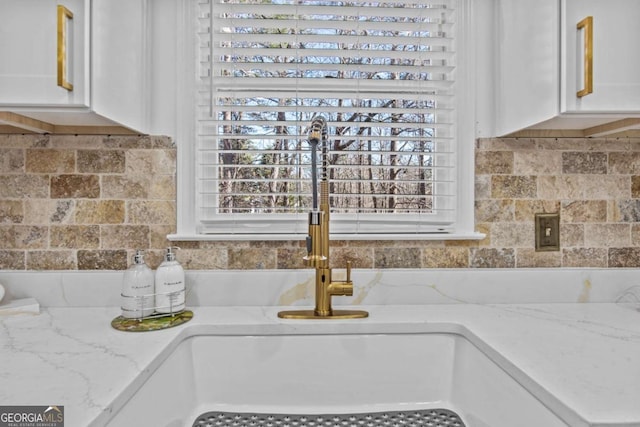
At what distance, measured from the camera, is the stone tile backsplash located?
120 centimetres

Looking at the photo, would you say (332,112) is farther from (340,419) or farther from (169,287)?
(340,419)

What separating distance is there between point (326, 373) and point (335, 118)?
82 cm

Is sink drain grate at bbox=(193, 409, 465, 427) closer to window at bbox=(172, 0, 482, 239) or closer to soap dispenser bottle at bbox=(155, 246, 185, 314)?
soap dispenser bottle at bbox=(155, 246, 185, 314)

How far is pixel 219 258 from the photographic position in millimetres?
1246

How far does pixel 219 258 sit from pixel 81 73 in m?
0.63

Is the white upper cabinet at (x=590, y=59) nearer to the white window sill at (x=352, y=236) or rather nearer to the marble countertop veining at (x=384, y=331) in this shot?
the white window sill at (x=352, y=236)

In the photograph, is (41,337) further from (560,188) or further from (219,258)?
(560,188)

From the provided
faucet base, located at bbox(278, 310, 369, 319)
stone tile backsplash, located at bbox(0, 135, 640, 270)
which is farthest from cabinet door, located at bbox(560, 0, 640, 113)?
faucet base, located at bbox(278, 310, 369, 319)

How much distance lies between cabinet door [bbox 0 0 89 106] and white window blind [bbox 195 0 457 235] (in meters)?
0.41

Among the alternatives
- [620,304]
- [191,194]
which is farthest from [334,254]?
[620,304]

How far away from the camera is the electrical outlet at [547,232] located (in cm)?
127

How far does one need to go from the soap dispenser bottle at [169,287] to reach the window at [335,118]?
0.61ft

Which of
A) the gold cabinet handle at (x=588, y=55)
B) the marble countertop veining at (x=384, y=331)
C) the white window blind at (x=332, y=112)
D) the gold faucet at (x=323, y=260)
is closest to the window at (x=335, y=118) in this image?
the white window blind at (x=332, y=112)

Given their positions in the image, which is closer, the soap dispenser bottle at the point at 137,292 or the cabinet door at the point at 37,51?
the cabinet door at the point at 37,51
